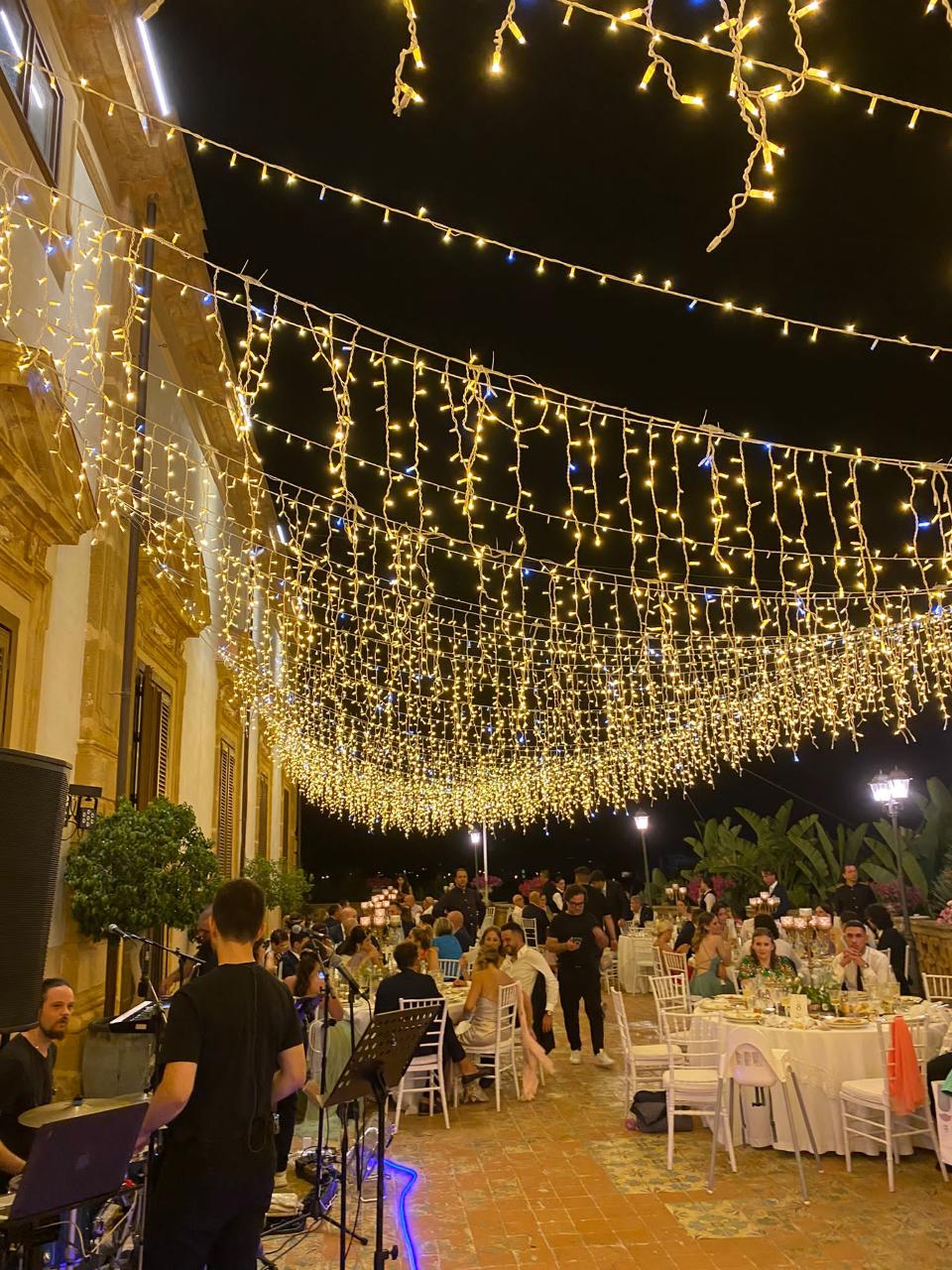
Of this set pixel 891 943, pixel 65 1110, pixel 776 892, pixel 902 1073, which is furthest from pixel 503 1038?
pixel 776 892

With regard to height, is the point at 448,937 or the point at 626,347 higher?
the point at 626,347

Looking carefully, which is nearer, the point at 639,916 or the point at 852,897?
the point at 852,897

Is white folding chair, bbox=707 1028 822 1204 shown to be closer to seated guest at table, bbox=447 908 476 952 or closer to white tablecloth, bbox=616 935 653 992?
seated guest at table, bbox=447 908 476 952

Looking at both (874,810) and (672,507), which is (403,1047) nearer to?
(672,507)

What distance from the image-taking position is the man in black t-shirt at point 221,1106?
2.64 metres

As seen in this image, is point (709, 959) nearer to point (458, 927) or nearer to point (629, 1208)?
point (458, 927)

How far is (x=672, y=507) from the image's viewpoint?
37.0ft

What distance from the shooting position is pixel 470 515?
438 inches

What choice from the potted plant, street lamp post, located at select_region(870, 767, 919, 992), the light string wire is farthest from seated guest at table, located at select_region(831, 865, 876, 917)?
the potted plant

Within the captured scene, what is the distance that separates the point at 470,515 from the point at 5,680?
602 cm

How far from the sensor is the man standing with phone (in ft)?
28.9

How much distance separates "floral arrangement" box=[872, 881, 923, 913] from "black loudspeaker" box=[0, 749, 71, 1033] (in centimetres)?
1361

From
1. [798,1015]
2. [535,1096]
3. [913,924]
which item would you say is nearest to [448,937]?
[535,1096]

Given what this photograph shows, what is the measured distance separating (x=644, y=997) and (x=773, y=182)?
11.3m
